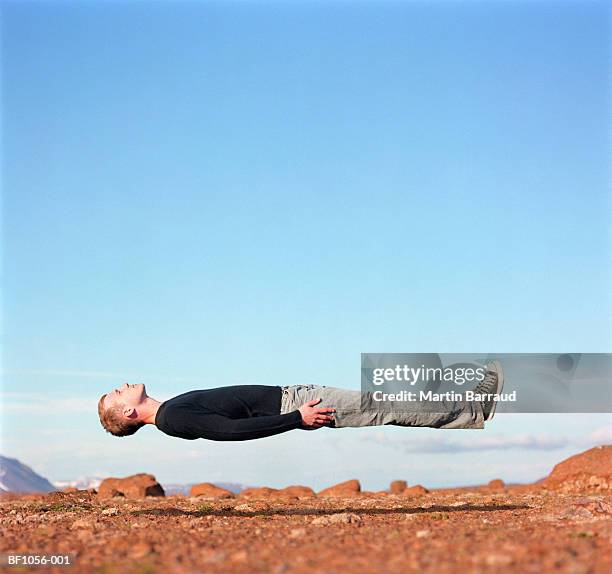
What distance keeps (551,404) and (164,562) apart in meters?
8.48

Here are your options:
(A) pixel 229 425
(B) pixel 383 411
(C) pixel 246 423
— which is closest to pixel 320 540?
(C) pixel 246 423

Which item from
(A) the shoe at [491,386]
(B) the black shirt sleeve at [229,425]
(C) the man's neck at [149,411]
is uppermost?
(A) the shoe at [491,386]

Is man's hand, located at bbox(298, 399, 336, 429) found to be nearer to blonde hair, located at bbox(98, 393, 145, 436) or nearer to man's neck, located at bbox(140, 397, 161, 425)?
man's neck, located at bbox(140, 397, 161, 425)

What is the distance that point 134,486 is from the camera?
2714 cm

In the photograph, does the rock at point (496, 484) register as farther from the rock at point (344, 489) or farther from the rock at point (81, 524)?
the rock at point (81, 524)

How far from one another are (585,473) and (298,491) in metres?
9.53

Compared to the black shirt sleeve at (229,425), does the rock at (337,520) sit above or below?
below

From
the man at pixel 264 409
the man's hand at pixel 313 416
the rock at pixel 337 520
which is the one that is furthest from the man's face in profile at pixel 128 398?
the rock at pixel 337 520

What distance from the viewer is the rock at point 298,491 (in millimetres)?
26166

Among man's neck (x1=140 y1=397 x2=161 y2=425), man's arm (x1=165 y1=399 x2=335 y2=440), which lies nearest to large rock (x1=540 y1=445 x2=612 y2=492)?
man's arm (x1=165 y1=399 x2=335 y2=440)

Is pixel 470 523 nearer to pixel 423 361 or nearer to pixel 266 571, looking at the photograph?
pixel 423 361

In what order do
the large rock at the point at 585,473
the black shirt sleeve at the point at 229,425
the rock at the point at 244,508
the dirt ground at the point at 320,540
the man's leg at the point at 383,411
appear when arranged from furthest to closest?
the large rock at the point at 585,473
the rock at the point at 244,508
the man's leg at the point at 383,411
the black shirt sleeve at the point at 229,425
the dirt ground at the point at 320,540

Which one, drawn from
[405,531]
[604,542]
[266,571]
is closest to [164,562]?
[266,571]

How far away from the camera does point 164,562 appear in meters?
8.02
